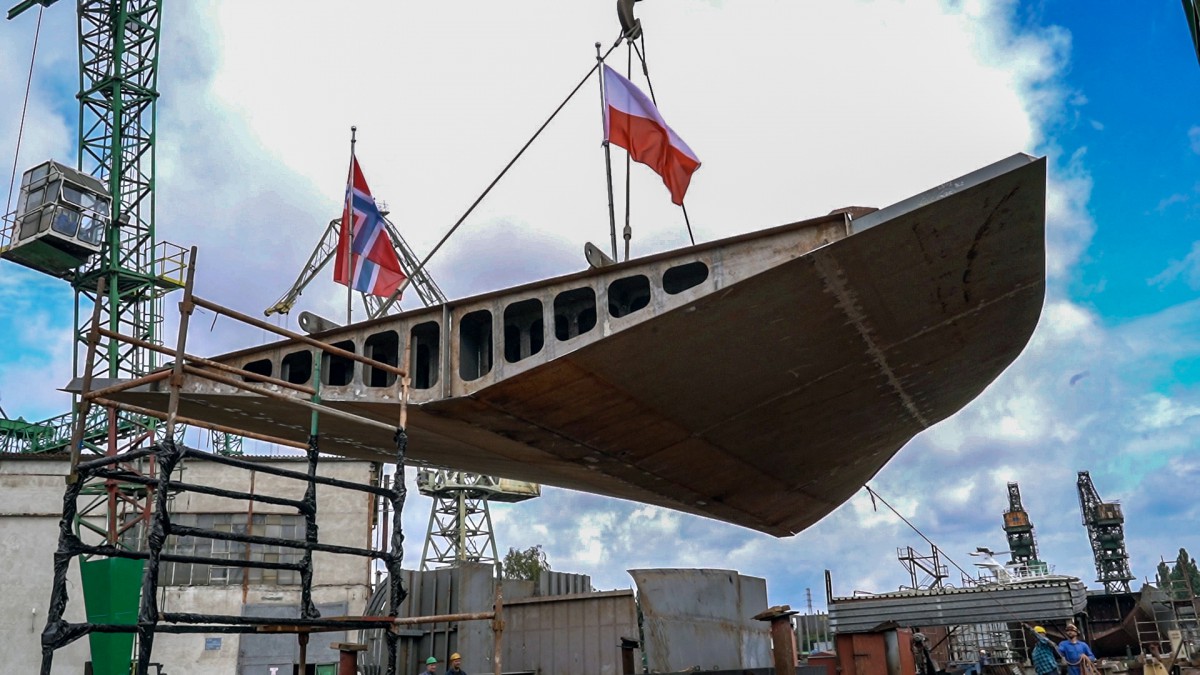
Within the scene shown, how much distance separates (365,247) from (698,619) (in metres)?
8.81

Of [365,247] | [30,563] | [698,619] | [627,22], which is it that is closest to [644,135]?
[627,22]

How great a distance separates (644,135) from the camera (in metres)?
13.9

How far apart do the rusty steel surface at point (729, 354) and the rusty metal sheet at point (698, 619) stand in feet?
6.11

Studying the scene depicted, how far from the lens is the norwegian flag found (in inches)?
609

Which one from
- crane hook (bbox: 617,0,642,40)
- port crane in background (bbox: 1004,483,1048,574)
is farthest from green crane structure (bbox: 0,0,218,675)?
port crane in background (bbox: 1004,483,1048,574)

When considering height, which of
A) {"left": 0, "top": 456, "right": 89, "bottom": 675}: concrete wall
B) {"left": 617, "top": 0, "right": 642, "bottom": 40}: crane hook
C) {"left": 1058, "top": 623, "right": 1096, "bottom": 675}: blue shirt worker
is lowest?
{"left": 1058, "top": 623, "right": 1096, "bottom": 675}: blue shirt worker

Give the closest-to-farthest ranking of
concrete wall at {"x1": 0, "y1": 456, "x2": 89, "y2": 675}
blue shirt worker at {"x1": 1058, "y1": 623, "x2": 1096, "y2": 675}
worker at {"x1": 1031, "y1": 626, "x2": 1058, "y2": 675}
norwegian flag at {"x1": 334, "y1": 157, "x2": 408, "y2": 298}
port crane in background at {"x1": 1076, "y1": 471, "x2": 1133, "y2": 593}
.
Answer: blue shirt worker at {"x1": 1058, "y1": 623, "x2": 1096, "y2": 675}, worker at {"x1": 1031, "y1": 626, "x2": 1058, "y2": 675}, norwegian flag at {"x1": 334, "y1": 157, "x2": 408, "y2": 298}, concrete wall at {"x1": 0, "y1": 456, "x2": 89, "y2": 675}, port crane in background at {"x1": 1076, "y1": 471, "x2": 1133, "y2": 593}

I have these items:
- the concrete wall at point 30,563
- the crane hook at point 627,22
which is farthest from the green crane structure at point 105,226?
the crane hook at point 627,22

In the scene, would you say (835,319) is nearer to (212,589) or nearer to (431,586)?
(431,586)

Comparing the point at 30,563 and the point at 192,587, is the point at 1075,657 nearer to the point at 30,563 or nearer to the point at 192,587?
the point at 192,587

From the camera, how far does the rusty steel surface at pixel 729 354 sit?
34.6 ft

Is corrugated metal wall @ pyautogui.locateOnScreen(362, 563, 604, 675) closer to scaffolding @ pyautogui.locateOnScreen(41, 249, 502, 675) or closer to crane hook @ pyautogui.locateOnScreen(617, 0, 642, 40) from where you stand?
scaffolding @ pyautogui.locateOnScreen(41, 249, 502, 675)

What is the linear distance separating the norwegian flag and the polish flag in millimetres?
4683

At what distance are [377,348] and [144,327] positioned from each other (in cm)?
2378
